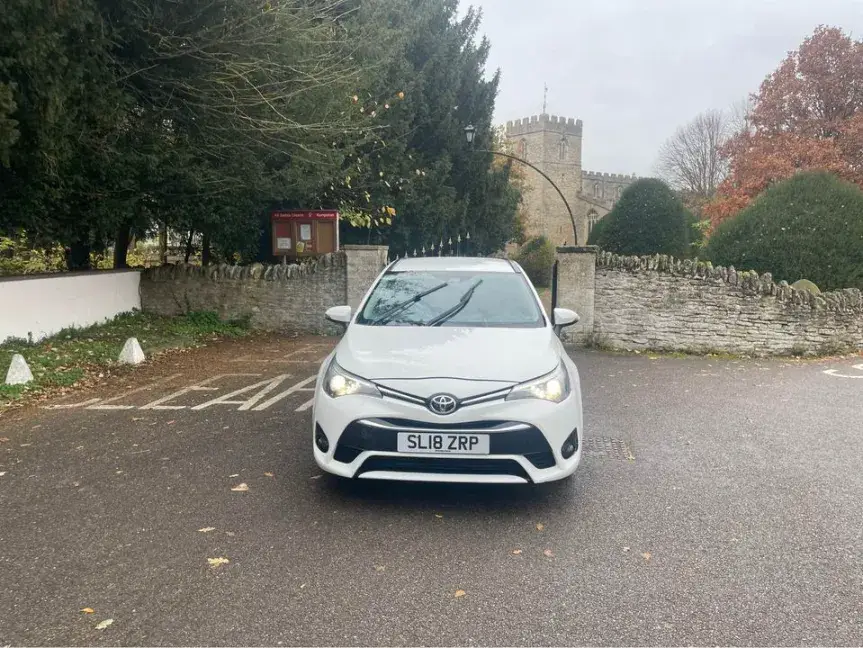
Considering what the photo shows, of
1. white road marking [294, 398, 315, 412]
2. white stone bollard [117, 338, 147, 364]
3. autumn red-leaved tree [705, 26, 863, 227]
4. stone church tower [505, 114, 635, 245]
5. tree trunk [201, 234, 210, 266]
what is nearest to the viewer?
white road marking [294, 398, 315, 412]

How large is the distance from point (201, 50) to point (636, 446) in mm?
7794

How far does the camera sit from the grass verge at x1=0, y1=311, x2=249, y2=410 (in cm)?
841

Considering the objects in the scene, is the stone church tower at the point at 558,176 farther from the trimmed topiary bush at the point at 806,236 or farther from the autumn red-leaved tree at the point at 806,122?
the trimmed topiary bush at the point at 806,236

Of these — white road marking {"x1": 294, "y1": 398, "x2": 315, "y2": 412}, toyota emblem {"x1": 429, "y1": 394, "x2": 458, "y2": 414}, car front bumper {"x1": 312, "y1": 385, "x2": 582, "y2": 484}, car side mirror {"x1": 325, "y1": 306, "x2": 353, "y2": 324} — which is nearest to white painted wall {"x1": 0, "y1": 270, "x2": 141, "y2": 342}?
white road marking {"x1": 294, "y1": 398, "x2": 315, "y2": 412}

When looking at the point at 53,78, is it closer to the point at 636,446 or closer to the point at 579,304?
the point at 636,446

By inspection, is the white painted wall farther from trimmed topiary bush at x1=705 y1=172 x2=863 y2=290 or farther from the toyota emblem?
trimmed topiary bush at x1=705 y1=172 x2=863 y2=290

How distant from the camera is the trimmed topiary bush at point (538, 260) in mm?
36281

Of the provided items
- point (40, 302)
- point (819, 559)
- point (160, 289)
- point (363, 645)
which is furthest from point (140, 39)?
point (819, 559)

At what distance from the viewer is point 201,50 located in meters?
9.38

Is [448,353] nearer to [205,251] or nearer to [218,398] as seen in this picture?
[218,398]

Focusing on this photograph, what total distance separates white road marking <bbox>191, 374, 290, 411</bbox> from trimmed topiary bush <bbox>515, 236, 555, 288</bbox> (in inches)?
1097

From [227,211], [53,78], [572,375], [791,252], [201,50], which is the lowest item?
[572,375]

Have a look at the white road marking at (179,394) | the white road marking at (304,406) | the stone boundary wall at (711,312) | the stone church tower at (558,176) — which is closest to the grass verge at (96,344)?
the white road marking at (179,394)

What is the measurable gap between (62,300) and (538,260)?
2853cm
